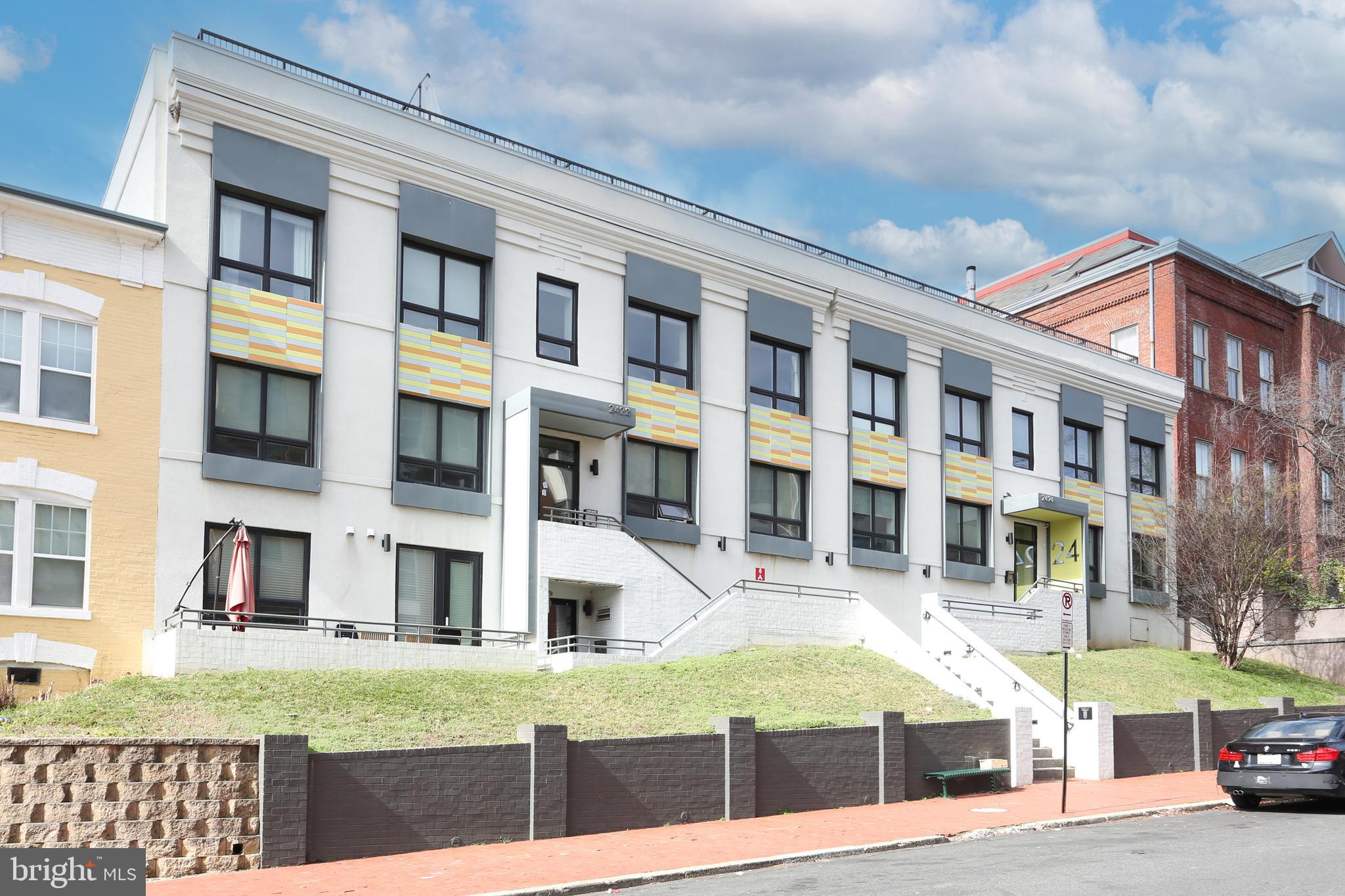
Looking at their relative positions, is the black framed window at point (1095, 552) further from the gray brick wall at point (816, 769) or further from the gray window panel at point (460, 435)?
the gray brick wall at point (816, 769)

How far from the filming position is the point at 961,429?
121 ft

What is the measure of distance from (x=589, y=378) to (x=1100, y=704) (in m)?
12.5

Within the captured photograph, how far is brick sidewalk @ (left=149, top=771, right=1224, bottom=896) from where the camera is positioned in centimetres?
1338

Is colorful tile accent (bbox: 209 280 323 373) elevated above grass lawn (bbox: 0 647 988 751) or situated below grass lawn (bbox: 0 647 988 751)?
above

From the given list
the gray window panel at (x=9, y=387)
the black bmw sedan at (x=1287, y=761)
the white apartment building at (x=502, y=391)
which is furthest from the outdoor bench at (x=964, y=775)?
the gray window panel at (x=9, y=387)

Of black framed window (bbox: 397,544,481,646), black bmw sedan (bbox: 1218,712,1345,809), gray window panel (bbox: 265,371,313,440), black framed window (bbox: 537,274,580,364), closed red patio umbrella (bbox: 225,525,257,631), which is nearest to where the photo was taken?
black bmw sedan (bbox: 1218,712,1345,809)

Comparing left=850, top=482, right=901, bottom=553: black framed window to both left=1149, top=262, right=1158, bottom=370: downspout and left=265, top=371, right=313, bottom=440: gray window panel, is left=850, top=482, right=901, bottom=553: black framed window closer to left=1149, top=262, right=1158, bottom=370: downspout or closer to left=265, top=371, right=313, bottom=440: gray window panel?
left=1149, top=262, right=1158, bottom=370: downspout

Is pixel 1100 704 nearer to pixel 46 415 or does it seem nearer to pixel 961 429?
pixel 961 429

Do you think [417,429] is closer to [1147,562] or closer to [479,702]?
[479,702]

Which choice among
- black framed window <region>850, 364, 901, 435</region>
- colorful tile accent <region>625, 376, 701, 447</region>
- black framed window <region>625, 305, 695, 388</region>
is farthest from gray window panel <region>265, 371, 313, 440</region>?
black framed window <region>850, 364, 901, 435</region>

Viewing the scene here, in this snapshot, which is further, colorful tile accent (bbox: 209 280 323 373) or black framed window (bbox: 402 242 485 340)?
black framed window (bbox: 402 242 485 340)

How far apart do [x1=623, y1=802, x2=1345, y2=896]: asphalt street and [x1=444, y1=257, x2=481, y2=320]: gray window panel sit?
15361 mm

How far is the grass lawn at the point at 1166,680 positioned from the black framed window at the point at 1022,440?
5.76 m

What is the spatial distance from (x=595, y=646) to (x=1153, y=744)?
10.9m
